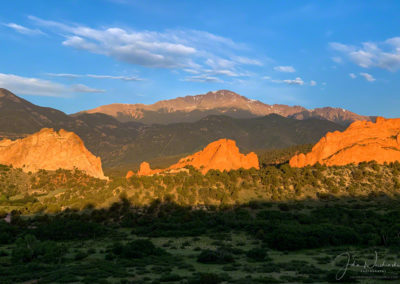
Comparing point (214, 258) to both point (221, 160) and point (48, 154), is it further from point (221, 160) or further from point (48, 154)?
point (48, 154)

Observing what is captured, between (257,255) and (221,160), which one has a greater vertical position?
(221,160)

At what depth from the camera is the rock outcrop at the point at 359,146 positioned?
97.9 m

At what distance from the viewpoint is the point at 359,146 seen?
9988 centimetres

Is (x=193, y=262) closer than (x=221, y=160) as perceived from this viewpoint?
Yes

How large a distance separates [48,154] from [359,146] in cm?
10605

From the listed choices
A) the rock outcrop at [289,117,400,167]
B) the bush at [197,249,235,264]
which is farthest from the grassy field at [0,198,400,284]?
the rock outcrop at [289,117,400,167]

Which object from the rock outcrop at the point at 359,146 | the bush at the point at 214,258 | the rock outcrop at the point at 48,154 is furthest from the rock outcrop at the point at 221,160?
the bush at the point at 214,258

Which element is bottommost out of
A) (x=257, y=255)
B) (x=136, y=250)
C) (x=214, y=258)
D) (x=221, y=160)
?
(x=136, y=250)

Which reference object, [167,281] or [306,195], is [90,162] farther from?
[167,281]

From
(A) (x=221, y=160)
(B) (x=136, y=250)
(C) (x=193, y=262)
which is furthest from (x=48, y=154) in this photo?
(C) (x=193, y=262)

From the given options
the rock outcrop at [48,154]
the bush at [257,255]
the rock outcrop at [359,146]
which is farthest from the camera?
the rock outcrop at [48,154]

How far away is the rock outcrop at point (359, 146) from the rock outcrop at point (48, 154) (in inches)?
3097

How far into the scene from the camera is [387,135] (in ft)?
355

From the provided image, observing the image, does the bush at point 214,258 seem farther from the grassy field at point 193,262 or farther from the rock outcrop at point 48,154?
the rock outcrop at point 48,154
